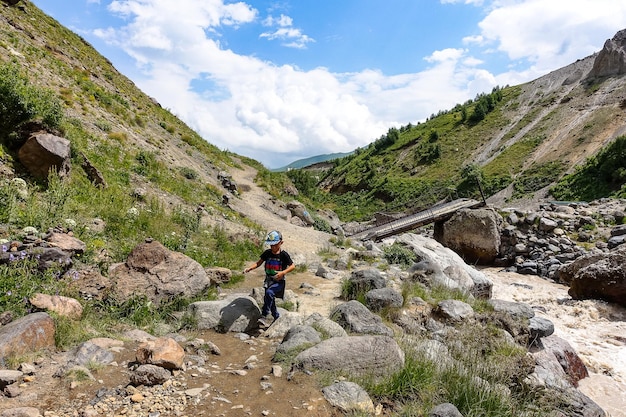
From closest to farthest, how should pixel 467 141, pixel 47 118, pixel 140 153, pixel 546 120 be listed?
pixel 47 118, pixel 140 153, pixel 546 120, pixel 467 141

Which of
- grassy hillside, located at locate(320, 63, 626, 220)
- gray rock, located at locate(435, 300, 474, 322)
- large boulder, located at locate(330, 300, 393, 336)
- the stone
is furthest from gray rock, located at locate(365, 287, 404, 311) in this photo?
grassy hillside, located at locate(320, 63, 626, 220)

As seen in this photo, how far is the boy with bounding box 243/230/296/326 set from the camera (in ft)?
22.2

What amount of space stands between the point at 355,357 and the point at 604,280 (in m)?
12.5

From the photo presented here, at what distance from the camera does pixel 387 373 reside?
15.5ft

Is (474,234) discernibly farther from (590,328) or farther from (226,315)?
(226,315)

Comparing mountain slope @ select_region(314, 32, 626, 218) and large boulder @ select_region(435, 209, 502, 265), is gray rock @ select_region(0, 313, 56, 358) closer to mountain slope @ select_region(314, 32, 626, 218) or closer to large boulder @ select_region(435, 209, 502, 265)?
large boulder @ select_region(435, 209, 502, 265)

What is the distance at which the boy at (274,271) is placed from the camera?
22.2 feet

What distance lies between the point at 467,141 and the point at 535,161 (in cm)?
1715

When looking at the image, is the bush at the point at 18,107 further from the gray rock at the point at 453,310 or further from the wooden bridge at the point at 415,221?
the wooden bridge at the point at 415,221

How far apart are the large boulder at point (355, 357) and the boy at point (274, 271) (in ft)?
5.90

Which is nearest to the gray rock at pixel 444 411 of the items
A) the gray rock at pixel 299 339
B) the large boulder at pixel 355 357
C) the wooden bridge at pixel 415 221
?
the large boulder at pixel 355 357

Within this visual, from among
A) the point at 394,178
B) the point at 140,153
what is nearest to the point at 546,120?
the point at 394,178

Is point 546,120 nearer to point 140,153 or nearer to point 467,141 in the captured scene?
point 467,141

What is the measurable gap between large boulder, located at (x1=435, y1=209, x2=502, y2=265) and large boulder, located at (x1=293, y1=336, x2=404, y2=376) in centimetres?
1712
